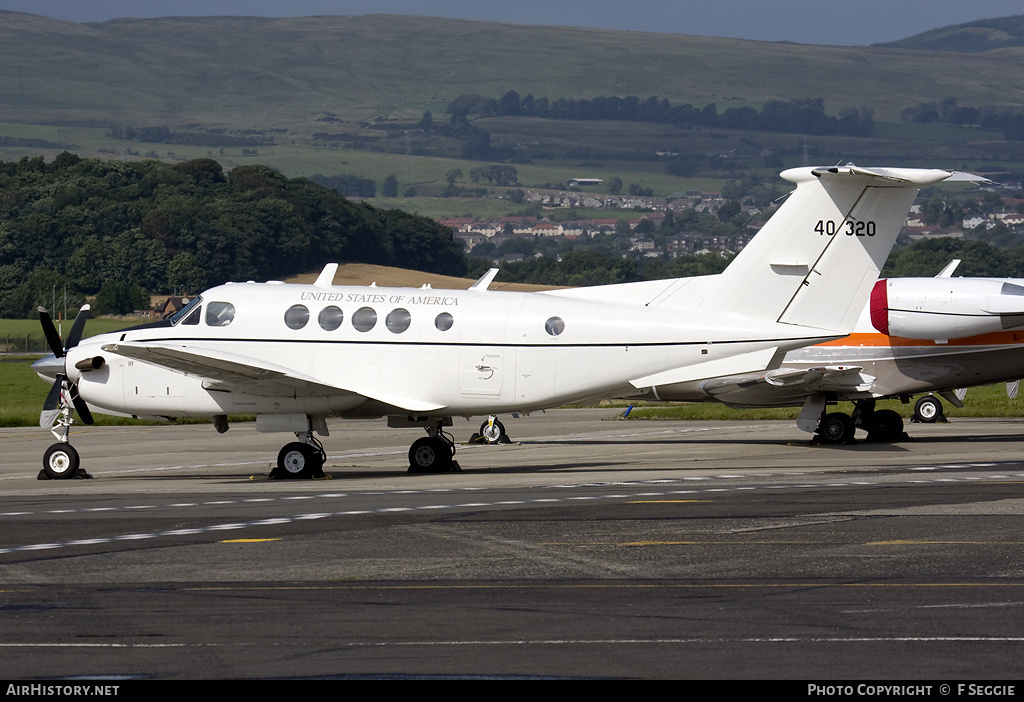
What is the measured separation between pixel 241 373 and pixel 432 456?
3.80 m

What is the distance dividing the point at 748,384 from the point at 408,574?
16634mm

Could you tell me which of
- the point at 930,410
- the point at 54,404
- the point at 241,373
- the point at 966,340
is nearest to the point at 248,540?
the point at 241,373

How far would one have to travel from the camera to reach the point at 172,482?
22.0 m

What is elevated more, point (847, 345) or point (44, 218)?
point (44, 218)

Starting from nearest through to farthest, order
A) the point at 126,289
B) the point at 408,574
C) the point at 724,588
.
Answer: the point at 724,588 < the point at 408,574 < the point at 126,289

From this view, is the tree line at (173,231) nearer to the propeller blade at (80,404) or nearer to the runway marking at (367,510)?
the propeller blade at (80,404)

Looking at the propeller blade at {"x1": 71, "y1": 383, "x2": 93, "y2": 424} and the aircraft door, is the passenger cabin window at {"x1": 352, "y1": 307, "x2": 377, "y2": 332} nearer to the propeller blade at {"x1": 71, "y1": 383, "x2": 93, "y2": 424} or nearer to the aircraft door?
the aircraft door

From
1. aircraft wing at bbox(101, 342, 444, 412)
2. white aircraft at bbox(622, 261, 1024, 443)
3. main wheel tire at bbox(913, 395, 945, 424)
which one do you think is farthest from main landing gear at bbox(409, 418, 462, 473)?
main wheel tire at bbox(913, 395, 945, 424)

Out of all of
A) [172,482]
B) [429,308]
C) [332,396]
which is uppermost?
[429,308]

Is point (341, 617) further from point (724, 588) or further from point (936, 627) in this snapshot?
point (936, 627)

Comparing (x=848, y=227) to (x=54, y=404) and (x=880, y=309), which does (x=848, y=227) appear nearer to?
(x=880, y=309)

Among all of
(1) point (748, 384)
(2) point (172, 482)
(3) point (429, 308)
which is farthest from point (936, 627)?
(1) point (748, 384)

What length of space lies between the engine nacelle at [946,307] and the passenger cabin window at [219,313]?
14125 millimetres

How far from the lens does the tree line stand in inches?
4323
